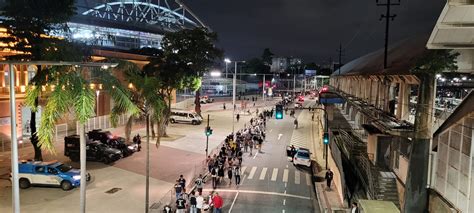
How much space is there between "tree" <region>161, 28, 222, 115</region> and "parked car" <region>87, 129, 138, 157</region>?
43.8 ft

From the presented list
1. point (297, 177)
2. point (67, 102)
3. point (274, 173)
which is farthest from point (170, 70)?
point (67, 102)

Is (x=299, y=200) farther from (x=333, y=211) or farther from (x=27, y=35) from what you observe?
(x=27, y=35)

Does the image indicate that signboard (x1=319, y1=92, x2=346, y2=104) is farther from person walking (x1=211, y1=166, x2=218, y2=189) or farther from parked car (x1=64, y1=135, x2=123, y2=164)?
parked car (x1=64, y1=135, x2=123, y2=164)

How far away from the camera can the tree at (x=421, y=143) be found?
595 inches

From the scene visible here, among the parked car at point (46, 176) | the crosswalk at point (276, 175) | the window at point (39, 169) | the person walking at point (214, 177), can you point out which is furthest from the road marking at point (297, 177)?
the window at point (39, 169)

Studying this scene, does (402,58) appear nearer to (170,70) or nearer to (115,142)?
(115,142)

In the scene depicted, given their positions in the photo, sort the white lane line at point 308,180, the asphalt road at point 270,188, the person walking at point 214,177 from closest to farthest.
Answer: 1. the asphalt road at point 270,188
2. the person walking at point 214,177
3. the white lane line at point 308,180

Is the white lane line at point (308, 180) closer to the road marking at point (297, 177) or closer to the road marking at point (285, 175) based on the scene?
the road marking at point (297, 177)

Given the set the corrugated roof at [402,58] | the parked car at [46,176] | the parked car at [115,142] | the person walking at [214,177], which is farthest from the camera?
the parked car at [115,142]

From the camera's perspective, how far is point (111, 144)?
3203 centimetres

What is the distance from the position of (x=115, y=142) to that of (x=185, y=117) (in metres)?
21.6

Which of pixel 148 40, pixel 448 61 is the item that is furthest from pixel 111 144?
pixel 148 40

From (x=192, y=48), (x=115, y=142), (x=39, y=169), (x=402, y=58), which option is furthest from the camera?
(x=192, y=48)

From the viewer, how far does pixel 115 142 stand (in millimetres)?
32188
